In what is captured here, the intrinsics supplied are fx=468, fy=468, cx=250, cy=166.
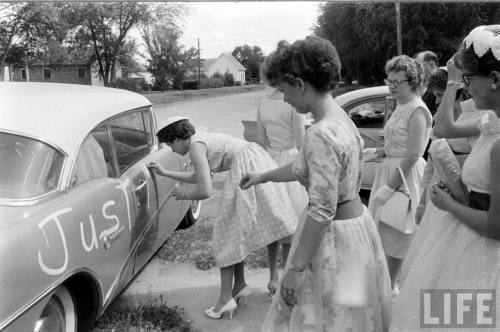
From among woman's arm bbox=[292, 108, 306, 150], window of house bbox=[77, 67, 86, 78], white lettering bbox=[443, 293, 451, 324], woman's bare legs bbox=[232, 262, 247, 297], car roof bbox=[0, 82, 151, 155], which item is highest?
window of house bbox=[77, 67, 86, 78]

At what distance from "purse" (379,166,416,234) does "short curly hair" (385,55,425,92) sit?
1.91 ft

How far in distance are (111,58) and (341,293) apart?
95.1ft

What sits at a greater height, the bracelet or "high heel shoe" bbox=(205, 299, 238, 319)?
the bracelet

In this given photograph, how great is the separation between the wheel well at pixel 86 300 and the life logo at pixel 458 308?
1.74 metres

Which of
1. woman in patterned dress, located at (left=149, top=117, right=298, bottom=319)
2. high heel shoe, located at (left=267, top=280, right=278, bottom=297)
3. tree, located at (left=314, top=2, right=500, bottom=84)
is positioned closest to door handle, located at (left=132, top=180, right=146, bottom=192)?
woman in patterned dress, located at (left=149, top=117, right=298, bottom=319)

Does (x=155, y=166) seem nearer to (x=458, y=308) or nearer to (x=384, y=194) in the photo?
(x=384, y=194)

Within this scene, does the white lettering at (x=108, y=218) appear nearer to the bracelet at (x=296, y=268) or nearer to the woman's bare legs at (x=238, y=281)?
the woman's bare legs at (x=238, y=281)

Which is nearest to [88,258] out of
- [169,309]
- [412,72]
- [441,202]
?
[169,309]

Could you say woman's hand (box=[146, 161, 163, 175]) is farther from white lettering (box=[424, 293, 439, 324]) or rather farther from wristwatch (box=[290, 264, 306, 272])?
white lettering (box=[424, 293, 439, 324])

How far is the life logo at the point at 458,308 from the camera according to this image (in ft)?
5.23

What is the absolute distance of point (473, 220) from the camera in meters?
1.58

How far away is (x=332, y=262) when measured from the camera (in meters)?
1.87

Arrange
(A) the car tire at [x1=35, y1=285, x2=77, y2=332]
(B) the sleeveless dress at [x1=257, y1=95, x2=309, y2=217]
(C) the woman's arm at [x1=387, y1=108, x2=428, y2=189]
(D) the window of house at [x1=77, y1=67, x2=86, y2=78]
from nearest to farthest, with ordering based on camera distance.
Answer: (A) the car tire at [x1=35, y1=285, x2=77, y2=332] < (C) the woman's arm at [x1=387, y1=108, x2=428, y2=189] < (B) the sleeveless dress at [x1=257, y1=95, x2=309, y2=217] < (D) the window of house at [x1=77, y1=67, x2=86, y2=78]

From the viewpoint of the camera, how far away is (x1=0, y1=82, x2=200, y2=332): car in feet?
6.75
